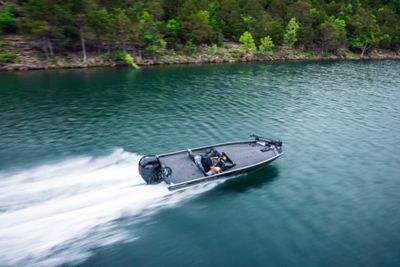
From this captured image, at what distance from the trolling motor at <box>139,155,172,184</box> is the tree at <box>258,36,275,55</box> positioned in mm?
66523

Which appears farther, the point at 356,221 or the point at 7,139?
the point at 7,139

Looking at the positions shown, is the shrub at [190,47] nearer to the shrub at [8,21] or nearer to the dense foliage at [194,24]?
the dense foliage at [194,24]

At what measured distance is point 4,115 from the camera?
108ft

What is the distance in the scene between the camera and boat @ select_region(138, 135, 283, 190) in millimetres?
20156

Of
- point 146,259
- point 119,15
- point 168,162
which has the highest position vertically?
point 119,15

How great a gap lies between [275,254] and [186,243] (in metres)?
4.72

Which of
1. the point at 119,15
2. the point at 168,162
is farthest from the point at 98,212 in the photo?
the point at 119,15

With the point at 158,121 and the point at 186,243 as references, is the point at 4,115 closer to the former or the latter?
the point at 158,121

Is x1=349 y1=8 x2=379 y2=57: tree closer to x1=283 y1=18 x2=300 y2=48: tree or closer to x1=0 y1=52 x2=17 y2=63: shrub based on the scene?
x1=283 y1=18 x2=300 y2=48: tree

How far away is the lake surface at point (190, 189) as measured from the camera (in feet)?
52.4

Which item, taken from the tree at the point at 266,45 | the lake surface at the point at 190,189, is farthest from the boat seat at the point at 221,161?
the tree at the point at 266,45

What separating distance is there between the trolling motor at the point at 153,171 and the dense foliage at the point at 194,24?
4622 centimetres

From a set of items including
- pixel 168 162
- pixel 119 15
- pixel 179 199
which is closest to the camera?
pixel 179 199

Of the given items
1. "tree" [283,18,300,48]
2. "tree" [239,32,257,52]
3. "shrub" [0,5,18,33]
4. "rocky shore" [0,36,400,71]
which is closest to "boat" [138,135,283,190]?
"rocky shore" [0,36,400,71]
